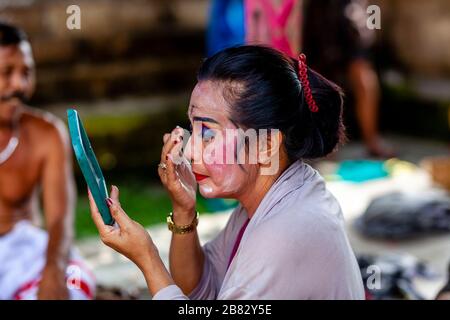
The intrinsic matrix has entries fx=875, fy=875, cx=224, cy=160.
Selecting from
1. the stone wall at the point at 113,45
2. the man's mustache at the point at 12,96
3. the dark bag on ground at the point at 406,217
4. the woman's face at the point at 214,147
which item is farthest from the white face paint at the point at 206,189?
the stone wall at the point at 113,45

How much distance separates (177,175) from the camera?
2.72m

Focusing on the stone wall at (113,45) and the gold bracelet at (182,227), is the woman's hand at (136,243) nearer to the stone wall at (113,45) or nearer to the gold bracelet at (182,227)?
the gold bracelet at (182,227)

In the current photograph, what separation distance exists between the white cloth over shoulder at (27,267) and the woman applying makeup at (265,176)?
106 cm

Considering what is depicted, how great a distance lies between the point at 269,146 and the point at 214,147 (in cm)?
16

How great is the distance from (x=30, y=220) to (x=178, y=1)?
188 inches

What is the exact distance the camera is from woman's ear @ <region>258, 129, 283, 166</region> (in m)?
2.56

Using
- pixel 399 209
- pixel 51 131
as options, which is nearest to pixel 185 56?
pixel 399 209

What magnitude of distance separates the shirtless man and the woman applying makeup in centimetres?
Result: 128

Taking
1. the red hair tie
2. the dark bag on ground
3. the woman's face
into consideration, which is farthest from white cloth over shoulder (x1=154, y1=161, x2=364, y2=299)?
the dark bag on ground

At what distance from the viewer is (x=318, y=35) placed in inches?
312

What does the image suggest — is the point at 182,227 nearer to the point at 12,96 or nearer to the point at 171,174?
the point at 171,174

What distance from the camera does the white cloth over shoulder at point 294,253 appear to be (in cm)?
237

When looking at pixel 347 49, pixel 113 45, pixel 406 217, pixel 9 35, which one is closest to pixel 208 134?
pixel 9 35
